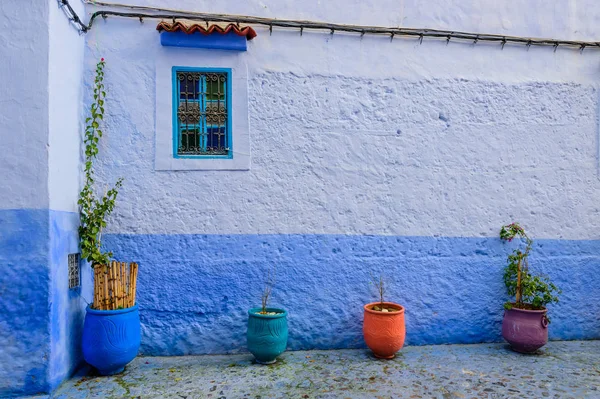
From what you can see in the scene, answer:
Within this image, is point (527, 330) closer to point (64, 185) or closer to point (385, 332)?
point (385, 332)

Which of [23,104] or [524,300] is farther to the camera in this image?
[524,300]

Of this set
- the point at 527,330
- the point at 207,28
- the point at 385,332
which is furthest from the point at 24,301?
the point at 527,330

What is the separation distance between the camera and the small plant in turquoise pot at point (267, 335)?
4555mm

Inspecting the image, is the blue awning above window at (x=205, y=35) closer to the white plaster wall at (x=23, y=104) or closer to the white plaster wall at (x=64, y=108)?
the white plaster wall at (x=64, y=108)

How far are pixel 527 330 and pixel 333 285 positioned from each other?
2.12m

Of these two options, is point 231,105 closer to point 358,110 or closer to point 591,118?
point 358,110

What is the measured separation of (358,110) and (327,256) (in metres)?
1.68

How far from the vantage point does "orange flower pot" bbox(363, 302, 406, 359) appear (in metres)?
4.73

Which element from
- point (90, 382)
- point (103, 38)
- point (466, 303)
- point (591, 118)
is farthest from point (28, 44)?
point (591, 118)

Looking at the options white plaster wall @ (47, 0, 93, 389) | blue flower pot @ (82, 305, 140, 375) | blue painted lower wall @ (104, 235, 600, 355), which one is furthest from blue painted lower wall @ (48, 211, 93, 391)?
blue painted lower wall @ (104, 235, 600, 355)

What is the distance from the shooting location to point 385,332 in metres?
4.73

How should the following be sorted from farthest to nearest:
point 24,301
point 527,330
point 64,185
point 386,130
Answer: point 386,130
point 527,330
point 64,185
point 24,301

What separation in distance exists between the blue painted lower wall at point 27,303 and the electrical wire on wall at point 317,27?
2.05 meters

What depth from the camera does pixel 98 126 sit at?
4789 millimetres
